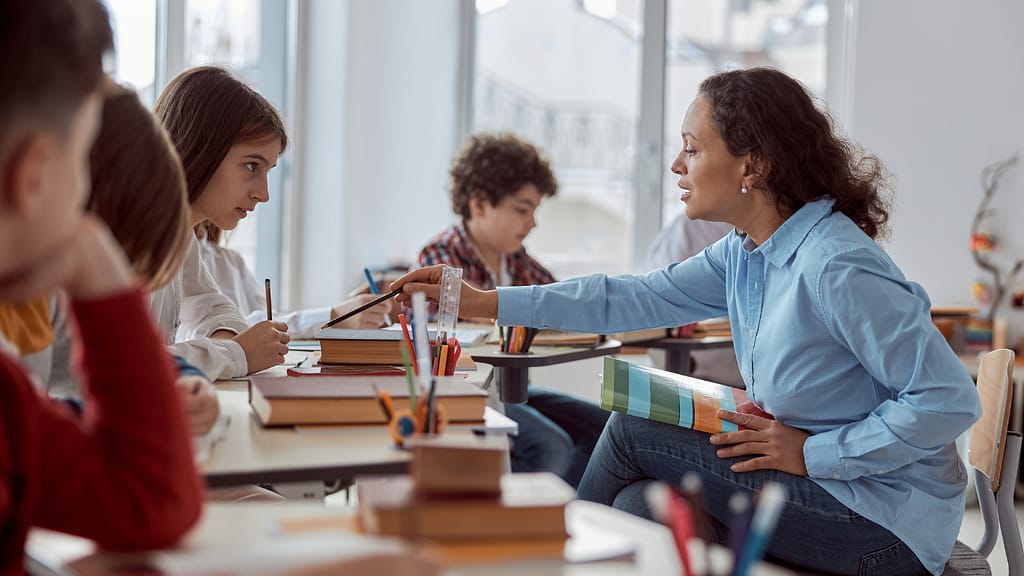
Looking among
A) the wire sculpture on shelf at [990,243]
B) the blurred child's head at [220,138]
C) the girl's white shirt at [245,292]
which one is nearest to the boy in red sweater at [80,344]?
the blurred child's head at [220,138]

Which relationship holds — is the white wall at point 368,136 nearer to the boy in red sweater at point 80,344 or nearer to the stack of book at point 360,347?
the stack of book at point 360,347

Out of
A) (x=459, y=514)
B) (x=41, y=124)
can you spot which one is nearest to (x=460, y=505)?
(x=459, y=514)

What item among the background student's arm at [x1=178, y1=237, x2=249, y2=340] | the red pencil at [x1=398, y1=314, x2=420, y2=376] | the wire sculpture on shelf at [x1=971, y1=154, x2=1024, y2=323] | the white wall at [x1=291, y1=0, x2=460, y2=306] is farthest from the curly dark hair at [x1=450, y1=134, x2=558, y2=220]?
the wire sculpture on shelf at [x1=971, y1=154, x2=1024, y2=323]

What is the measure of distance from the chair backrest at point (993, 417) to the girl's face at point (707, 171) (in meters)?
0.52

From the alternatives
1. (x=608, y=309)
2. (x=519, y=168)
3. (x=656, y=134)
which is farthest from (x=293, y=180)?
(x=608, y=309)

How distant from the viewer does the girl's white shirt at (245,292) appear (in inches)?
100

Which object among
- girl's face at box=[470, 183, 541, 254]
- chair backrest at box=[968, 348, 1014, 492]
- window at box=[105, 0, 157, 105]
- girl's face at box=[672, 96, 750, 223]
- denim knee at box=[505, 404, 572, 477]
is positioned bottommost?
denim knee at box=[505, 404, 572, 477]

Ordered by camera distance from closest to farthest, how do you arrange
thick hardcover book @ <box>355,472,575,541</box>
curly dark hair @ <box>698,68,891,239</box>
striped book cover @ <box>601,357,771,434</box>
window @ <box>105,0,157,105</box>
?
thick hardcover book @ <box>355,472,575,541</box> → striped book cover @ <box>601,357,771,434</box> → curly dark hair @ <box>698,68,891,239</box> → window @ <box>105,0,157,105</box>

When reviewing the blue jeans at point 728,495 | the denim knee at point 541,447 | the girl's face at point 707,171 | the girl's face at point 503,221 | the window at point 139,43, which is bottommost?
the denim knee at point 541,447

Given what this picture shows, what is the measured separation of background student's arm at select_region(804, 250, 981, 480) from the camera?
154 centimetres

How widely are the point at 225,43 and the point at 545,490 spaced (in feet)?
11.0

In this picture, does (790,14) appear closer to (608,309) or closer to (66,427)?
(608,309)

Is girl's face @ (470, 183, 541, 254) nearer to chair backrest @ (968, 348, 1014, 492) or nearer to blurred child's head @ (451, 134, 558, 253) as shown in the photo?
blurred child's head @ (451, 134, 558, 253)

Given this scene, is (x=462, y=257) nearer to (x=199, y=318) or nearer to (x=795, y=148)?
(x=199, y=318)
